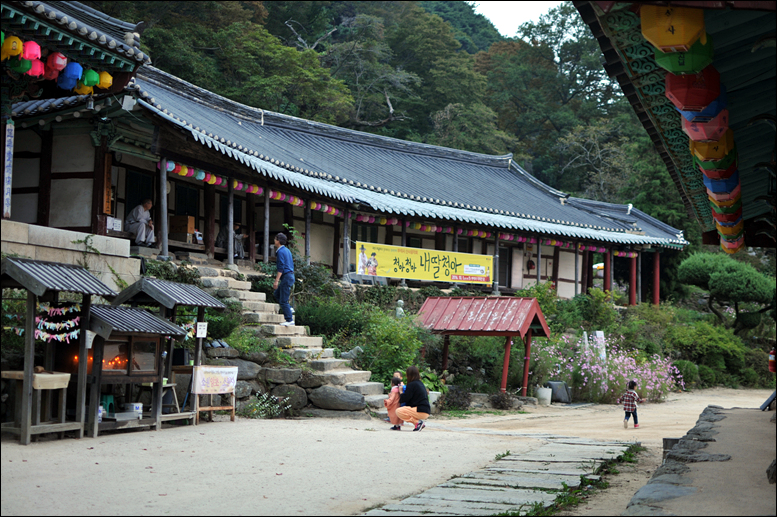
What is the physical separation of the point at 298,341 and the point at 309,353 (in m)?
0.60

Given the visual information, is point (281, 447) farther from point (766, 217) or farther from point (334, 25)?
point (334, 25)

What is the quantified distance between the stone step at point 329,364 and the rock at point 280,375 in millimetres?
572

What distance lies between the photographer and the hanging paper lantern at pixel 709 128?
4.56 metres

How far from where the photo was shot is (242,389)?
11.7 meters

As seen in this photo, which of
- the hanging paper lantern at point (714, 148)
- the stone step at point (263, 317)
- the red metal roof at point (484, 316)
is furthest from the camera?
the red metal roof at point (484, 316)

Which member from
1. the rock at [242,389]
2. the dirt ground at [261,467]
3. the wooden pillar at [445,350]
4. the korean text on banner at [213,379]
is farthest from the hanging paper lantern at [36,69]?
the wooden pillar at [445,350]

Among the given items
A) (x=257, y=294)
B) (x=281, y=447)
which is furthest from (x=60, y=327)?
(x=257, y=294)

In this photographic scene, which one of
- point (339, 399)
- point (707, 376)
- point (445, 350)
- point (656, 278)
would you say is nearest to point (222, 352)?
point (339, 399)

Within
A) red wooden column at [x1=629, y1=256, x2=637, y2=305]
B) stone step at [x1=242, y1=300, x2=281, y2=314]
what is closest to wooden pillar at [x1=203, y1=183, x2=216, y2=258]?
stone step at [x1=242, y1=300, x2=281, y2=314]

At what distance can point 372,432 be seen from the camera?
1066 cm

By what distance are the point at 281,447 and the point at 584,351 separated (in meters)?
12.1

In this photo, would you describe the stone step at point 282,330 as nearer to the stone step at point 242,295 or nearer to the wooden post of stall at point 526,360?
the stone step at point 242,295

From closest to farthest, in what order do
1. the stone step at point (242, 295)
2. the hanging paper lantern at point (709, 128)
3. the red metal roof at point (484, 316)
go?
the hanging paper lantern at point (709, 128) → the stone step at point (242, 295) → the red metal roof at point (484, 316)

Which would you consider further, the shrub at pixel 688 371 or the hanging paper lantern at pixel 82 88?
the shrub at pixel 688 371
